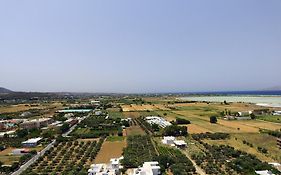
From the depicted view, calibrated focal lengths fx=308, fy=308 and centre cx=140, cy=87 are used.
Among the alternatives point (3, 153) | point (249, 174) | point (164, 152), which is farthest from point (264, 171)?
point (3, 153)

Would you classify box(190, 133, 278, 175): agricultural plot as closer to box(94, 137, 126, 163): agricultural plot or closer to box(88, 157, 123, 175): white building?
box(88, 157, 123, 175): white building

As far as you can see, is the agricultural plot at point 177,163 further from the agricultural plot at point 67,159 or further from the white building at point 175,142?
the agricultural plot at point 67,159

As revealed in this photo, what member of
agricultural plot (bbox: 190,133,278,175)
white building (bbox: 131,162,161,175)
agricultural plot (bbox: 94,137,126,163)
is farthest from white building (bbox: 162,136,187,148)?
white building (bbox: 131,162,161,175)

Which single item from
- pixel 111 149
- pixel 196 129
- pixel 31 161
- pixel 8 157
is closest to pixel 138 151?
pixel 111 149

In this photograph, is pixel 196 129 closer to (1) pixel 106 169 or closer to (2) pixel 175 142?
(2) pixel 175 142

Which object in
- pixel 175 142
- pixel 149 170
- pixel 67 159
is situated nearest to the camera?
pixel 149 170

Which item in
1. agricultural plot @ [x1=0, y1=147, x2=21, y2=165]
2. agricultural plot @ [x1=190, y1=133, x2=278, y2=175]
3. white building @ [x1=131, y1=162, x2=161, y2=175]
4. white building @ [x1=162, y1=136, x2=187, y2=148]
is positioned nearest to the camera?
white building @ [x1=131, y1=162, x2=161, y2=175]

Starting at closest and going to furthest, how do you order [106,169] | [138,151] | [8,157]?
[106,169], [138,151], [8,157]

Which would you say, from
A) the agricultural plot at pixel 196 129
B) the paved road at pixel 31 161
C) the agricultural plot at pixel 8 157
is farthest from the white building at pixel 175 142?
the agricultural plot at pixel 8 157

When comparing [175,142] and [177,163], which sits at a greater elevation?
[175,142]
